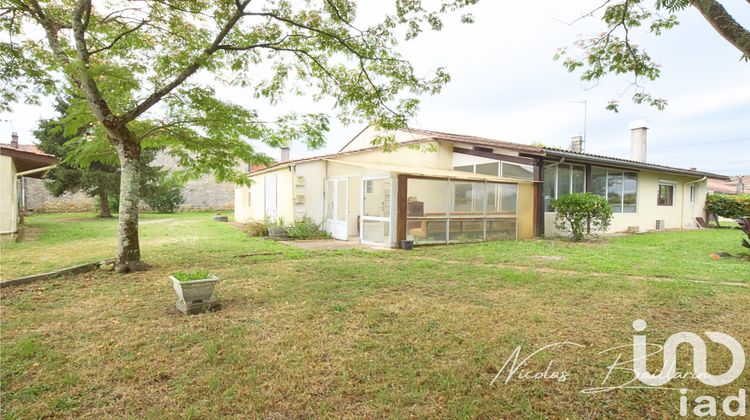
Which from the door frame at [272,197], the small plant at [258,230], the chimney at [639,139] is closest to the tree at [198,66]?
the small plant at [258,230]

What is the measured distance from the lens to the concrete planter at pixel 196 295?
185 inches

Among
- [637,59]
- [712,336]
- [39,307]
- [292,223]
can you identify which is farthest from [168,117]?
[712,336]

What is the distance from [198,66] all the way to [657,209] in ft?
65.2

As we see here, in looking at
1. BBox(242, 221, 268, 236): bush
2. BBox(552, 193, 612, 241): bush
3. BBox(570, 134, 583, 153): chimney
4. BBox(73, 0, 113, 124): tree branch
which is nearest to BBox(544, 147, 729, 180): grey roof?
BBox(552, 193, 612, 241): bush

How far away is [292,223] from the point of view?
13.9 meters

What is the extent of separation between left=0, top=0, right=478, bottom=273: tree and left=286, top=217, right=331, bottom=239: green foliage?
17.1 ft

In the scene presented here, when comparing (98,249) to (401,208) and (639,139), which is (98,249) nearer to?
(401,208)

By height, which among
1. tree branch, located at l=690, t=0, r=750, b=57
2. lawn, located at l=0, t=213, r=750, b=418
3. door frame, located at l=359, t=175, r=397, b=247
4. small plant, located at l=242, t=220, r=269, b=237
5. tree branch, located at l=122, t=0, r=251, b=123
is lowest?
lawn, located at l=0, t=213, r=750, b=418

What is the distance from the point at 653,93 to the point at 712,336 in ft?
11.6

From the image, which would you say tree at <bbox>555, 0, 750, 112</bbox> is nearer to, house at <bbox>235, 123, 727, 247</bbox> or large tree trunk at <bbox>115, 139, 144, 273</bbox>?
house at <bbox>235, 123, 727, 247</bbox>

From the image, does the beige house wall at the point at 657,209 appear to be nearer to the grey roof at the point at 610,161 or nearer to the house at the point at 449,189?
the house at the point at 449,189

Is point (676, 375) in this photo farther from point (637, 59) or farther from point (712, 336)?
A: point (637, 59)

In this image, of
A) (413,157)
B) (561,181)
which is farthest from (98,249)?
(561,181)

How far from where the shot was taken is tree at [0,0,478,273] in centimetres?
684
